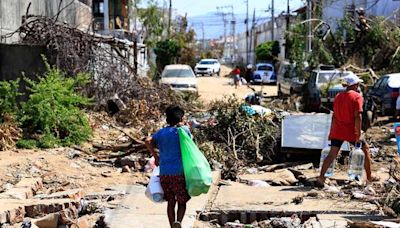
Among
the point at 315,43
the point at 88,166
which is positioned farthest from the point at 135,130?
the point at 315,43

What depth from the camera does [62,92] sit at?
13.8 metres

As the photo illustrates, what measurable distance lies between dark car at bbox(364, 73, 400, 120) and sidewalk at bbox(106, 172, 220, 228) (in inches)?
478

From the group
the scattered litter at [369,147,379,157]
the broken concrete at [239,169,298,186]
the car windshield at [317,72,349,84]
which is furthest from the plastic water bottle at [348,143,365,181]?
the car windshield at [317,72,349,84]

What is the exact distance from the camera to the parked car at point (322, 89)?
21109 mm

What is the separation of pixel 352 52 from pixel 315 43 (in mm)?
1871

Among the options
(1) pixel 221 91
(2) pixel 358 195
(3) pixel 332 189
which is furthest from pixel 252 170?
(1) pixel 221 91

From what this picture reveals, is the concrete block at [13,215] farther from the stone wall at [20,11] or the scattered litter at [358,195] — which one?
the stone wall at [20,11]

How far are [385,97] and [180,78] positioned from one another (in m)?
10.1

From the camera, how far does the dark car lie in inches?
767

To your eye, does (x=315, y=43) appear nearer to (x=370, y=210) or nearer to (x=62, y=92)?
(x=62, y=92)

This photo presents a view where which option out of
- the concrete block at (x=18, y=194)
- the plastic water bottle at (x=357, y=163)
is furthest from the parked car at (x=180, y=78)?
the concrete block at (x=18, y=194)

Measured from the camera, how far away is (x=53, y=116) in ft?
43.5

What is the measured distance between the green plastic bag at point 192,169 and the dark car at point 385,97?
45.2 feet

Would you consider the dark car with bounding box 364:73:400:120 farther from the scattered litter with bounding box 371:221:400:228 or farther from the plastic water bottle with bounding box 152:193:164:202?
the plastic water bottle with bounding box 152:193:164:202
